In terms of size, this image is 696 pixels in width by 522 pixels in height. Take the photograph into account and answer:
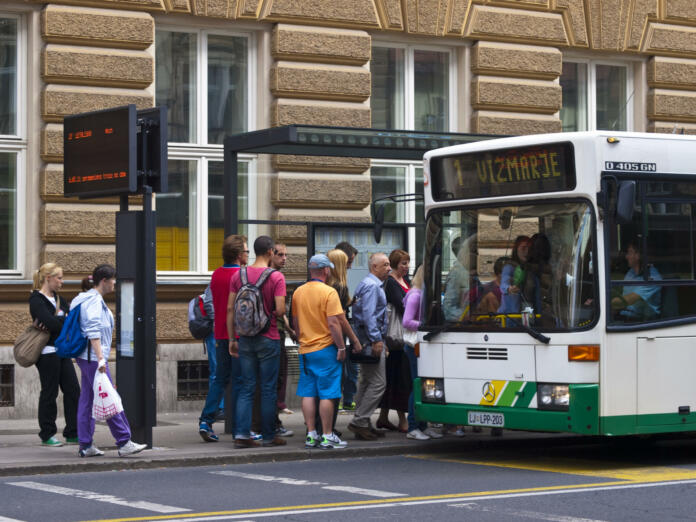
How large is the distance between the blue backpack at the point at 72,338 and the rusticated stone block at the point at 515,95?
8.08 metres

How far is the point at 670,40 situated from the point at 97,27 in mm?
8380

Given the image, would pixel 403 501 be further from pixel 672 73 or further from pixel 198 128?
pixel 672 73

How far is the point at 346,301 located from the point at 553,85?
7299 millimetres

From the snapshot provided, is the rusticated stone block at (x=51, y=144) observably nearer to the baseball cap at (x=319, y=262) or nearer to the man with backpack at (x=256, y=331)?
the man with backpack at (x=256, y=331)

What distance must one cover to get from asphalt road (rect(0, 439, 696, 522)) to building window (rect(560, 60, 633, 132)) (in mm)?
8323

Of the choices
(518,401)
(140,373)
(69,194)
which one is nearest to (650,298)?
(518,401)

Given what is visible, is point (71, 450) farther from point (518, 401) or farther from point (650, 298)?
point (650, 298)

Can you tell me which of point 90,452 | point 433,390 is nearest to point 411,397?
point 433,390

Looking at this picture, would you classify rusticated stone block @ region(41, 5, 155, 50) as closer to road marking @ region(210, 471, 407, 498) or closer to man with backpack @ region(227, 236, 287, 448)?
man with backpack @ region(227, 236, 287, 448)

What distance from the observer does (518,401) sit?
1089cm

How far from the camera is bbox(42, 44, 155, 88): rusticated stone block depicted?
600 inches

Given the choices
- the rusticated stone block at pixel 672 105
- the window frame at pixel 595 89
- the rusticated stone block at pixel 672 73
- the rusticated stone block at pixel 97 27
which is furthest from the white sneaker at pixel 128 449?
the rusticated stone block at pixel 672 73

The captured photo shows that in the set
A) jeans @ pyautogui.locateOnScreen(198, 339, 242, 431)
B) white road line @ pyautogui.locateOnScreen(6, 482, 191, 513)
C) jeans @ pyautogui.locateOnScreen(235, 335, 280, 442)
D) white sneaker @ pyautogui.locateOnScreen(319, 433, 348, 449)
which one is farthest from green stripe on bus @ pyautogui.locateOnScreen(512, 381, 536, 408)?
white road line @ pyautogui.locateOnScreen(6, 482, 191, 513)

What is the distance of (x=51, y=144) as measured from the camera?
15.2 m
